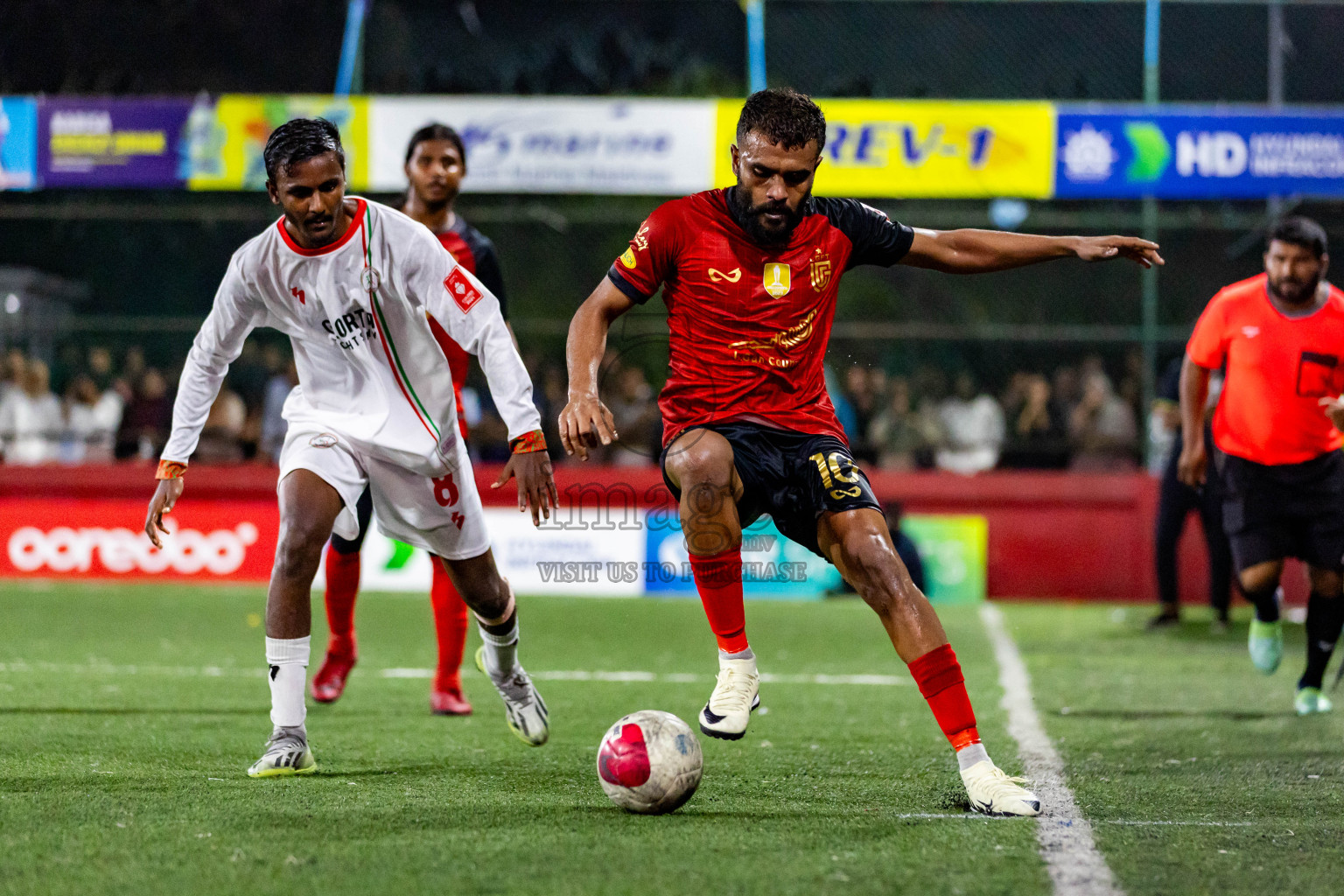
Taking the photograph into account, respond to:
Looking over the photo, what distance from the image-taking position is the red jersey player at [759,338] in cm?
458

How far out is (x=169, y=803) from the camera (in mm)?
4309

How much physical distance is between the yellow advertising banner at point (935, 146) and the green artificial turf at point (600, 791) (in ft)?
21.1

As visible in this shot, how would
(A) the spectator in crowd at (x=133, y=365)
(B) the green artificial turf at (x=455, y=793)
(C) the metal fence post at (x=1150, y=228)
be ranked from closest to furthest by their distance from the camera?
(B) the green artificial turf at (x=455, y=793), (A) the spectator in crowd at (x=133, y=365), (C) the metal fence post at (x=1150, y=228)

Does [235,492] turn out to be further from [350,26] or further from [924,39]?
[924,39]

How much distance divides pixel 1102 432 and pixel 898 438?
76.9 inches

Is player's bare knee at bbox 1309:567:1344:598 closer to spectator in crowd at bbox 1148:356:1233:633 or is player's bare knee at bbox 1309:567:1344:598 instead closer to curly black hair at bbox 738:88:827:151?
spectator in crowd at bbox 1148:356:1233:633

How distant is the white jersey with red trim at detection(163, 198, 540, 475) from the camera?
4.95 m

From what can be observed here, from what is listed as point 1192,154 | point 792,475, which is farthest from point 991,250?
point 1192,154

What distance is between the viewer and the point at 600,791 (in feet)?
15.5

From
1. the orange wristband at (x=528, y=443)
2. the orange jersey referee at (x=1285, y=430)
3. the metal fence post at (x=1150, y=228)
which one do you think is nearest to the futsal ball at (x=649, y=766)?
the orange wristband at (x=528, y=443)

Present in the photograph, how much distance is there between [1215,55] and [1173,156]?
2.09m

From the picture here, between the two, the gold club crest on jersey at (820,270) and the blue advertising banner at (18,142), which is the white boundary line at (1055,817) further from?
the blue advertising banner at (18,142)

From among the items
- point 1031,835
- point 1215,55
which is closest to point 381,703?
point 1031,835

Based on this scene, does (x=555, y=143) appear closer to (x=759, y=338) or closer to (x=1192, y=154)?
(x=1192, y=154)
